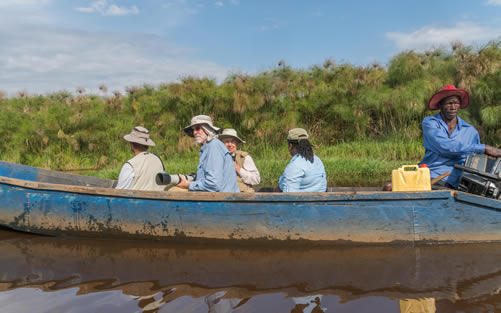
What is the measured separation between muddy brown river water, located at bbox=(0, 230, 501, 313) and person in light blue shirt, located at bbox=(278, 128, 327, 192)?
654 millimetres

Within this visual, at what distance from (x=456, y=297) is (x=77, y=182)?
18.0ft

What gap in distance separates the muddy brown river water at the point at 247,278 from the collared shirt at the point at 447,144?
0.85 meters

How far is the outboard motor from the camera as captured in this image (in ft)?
12.6

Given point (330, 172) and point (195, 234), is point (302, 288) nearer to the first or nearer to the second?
point (195, 234)

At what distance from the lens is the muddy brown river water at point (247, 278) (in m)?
2.97

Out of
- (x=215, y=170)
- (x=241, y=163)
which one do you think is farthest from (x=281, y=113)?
(x=215, y=170)

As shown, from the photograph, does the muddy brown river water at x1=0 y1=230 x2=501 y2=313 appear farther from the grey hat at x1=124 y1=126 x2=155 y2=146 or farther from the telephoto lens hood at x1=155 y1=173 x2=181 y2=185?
the grey hat at x1=124 y1=126 x2=155 y2=146

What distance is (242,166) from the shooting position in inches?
206

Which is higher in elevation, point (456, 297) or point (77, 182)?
point (77, 182)

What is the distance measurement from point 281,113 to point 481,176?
331 inches

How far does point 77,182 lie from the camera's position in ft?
21.2

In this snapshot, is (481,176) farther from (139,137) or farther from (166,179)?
(139,137)

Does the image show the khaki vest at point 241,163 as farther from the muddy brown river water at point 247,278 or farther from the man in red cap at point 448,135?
the man in red cap at point 448,135

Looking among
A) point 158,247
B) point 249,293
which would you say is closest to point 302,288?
point 249,293
